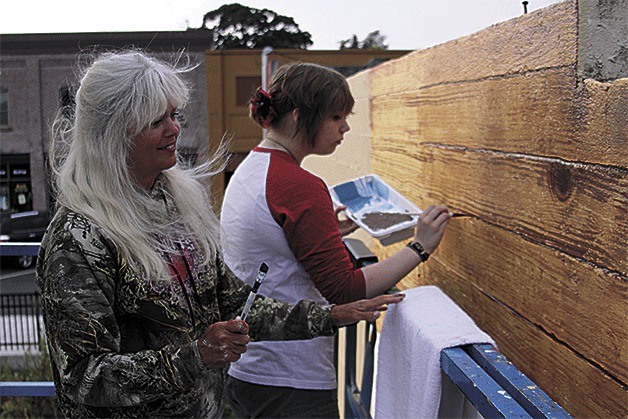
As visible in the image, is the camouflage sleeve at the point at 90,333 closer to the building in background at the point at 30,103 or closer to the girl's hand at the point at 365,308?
the girl's hand at the point at 365,308

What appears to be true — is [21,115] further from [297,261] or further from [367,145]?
[297,261]

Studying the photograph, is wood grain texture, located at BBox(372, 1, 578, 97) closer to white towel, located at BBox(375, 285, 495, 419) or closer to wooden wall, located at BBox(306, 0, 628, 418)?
wooden wall, located at BBox(306, 0, 628, 418)

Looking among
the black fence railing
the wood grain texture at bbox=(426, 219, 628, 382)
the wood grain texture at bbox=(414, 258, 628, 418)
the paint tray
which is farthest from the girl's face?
the black fence railing

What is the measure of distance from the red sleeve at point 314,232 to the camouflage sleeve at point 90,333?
54 cm

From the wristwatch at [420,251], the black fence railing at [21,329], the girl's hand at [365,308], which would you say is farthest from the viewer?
the black fence railing at [21,329]

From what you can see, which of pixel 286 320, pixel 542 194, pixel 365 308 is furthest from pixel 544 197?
pixel 286 320

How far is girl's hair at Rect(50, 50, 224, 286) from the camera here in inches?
58.4

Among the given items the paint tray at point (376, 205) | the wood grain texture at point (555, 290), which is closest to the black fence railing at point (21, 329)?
the paint tray at point (376, 205)

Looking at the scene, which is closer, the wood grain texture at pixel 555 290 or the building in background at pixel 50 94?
the wood grain texture at pixel 555 290

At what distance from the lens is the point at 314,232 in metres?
1.88

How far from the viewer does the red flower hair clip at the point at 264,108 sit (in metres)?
2.12

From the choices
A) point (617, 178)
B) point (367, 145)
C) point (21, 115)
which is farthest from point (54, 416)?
point (21, 115)

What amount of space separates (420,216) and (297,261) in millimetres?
374

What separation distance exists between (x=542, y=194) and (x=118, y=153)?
903mm
